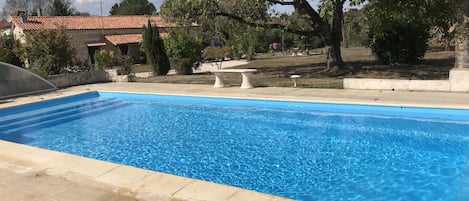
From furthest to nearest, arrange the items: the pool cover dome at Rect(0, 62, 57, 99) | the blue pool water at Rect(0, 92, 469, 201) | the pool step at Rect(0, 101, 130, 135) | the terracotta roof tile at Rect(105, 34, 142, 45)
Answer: the terracotta roof tile at Rect(105, 34, 142, 45) → the pool cover dome at Rect(0, 62, 57, 99) → the pool step at Rect(0, 101, 130, 135) → the blue pool water at Rect(0, 92, 469, 201)

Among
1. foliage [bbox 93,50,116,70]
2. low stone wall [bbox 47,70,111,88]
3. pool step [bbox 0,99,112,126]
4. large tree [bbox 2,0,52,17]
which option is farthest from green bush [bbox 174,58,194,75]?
large tree [bbox 2,0,52,17]

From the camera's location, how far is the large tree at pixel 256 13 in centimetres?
1656

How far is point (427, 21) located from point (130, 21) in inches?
1411

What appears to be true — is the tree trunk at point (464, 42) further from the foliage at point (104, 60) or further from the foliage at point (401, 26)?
the foliage at point (104, 60)

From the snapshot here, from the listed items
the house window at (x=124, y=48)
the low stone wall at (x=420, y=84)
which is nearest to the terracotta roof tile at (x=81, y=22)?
the house window at (x=124, y=48)

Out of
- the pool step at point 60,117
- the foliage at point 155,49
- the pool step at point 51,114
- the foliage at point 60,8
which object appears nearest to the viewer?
the pool step at point 60,117

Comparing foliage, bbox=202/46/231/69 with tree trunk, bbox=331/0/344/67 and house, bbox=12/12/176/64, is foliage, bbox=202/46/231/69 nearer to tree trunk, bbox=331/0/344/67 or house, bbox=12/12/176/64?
house, bbox=12/12/176/64

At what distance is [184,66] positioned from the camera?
21531 mm

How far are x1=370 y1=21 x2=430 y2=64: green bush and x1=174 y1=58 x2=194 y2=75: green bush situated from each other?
942 centimetres

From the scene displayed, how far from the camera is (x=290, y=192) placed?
6039 mm

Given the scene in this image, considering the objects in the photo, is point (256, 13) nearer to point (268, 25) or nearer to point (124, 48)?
point (268, 25)

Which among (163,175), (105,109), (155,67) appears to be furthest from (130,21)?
(163,175)

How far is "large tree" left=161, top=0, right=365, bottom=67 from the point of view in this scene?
54.3 ft

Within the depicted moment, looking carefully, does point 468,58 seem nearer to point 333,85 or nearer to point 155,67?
point 333,85
